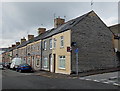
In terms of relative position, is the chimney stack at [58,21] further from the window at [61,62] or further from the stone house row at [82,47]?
the window at [61,62]

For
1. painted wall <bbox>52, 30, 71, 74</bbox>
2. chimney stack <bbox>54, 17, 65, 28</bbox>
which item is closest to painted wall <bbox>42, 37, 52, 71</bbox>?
painted wall <bbox>52, 30, 71, 74</bbox>

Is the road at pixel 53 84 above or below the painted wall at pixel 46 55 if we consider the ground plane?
below

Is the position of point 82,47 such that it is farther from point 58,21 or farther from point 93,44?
point 58,21

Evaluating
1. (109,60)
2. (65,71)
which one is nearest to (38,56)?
(65,71)

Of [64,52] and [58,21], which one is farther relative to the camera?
[58,21]

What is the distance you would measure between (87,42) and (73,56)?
9.63 ft

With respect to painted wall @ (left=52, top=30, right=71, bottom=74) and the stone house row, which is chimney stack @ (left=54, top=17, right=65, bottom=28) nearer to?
the stone house row

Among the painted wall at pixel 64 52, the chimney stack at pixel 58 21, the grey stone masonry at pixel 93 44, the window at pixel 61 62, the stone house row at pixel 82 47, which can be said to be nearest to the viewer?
the painted wall at pixel 64 52

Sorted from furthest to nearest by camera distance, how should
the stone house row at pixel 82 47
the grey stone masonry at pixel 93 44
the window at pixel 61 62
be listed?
the window at pixel 61 62, the grey stone masonry at pixel 93 44, the stone house row at pixel 82 47

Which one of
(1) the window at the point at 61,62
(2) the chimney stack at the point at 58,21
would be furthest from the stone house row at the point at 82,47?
(2) the chimney stack at the point at 58,21

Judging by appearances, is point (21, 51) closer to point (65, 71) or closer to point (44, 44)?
point (44, 44)

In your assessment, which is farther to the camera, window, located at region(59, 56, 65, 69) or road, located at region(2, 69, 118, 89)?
window, located at region(59, 56, 65, 69)

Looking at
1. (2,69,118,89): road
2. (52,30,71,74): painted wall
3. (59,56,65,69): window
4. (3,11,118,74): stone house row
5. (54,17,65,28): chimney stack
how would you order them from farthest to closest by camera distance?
(54,17,65,28): chimney stack, (59,56,65,69): window, (3,11,118,74): stone house row, (52,30,71,74): painted wall, (2,69,118,89): road

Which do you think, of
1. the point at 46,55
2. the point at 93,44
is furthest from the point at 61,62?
the point at 46,55
